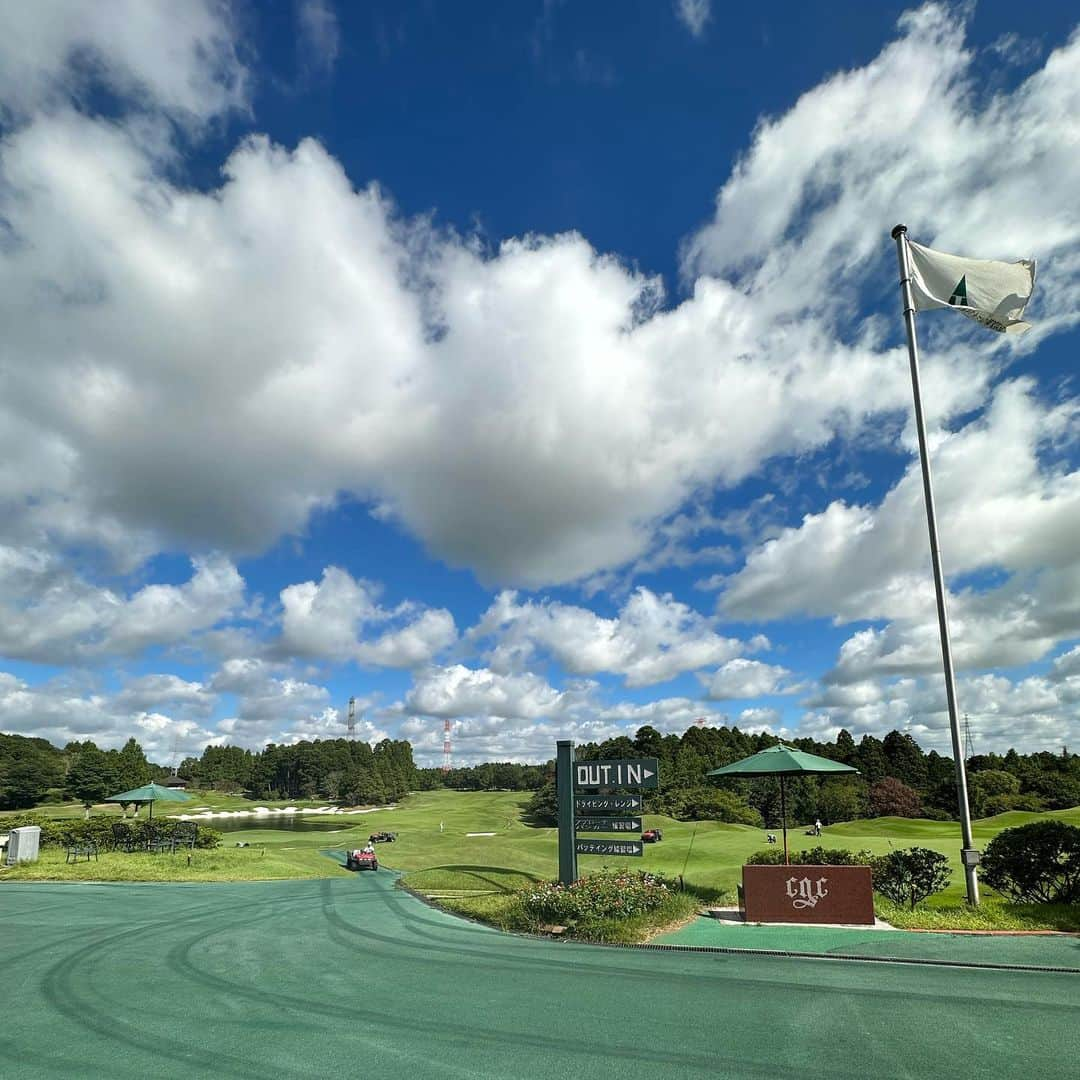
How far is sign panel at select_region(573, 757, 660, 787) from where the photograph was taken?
1482cm

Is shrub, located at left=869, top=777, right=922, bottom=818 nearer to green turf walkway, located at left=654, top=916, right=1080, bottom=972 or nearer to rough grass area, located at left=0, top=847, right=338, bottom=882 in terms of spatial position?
rough grass area, located at left=0, top=847, right=338, bottom=882

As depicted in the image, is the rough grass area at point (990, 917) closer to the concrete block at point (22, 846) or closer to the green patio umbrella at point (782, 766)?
the green patio umbrella at point (782, 766)

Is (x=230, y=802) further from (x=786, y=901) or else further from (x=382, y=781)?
(x=786, y=901)

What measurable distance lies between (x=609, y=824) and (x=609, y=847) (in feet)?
1.45

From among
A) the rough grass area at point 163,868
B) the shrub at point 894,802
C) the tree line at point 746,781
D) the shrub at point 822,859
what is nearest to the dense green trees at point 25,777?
the tree line at point 746,781

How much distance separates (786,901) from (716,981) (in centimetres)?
453

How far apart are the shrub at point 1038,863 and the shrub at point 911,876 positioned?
973 mm

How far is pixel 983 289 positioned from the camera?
53.2 feet

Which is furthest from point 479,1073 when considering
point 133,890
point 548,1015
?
point 133,890

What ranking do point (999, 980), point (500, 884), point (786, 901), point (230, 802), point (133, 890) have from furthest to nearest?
point (230, 802)
point (133, 890)
point (500, 884)
point (786, 901)
point (999, 980)

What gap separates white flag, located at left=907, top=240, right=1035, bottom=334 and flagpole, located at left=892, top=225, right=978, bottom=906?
45 centimetres

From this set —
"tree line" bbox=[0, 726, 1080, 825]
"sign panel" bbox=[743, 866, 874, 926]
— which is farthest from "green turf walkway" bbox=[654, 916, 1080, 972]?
"tree line" bbox=[0, 726, 1080, 825]

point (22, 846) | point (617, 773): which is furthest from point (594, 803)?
point (22, 846)

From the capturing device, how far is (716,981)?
30.2 feet
